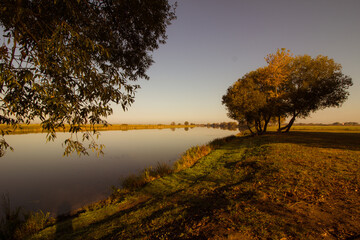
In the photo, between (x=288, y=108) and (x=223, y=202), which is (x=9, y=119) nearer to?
(x=223, y=202)

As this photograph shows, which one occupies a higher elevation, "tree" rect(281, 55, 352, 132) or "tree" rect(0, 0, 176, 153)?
"tree" rect(281, 55, 352, 132)

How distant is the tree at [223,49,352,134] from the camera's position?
2377 cm

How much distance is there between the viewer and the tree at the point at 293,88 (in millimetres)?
23766

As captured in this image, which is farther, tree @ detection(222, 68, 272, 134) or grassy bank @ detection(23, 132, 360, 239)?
tree @ detection(222, 68, 272, 134)

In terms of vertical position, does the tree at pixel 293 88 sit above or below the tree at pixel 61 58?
above

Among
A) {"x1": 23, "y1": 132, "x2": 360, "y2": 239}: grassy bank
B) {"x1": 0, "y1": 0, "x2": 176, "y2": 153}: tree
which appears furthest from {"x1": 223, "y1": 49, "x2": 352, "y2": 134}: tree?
{"x1": 0, "y1": 0, "x2": 176, "y2": 153}: tree

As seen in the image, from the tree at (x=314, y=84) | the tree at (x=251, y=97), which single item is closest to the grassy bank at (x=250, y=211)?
the tree at (x=251, y=97)

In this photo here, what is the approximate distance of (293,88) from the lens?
25688mm

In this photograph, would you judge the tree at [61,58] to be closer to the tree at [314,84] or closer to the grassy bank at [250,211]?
the grassy bank at [250,211]

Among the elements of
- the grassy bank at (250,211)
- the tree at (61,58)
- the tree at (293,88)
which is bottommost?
the grassy bank at (250,211)

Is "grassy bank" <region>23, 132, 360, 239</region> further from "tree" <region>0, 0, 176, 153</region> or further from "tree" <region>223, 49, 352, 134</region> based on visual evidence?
"tree" <region>223, 49, 352, 134</region>

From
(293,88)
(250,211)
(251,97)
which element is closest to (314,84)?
(293,88)

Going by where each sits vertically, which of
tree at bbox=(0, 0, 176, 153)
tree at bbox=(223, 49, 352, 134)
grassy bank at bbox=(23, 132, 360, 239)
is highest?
tree at bbox=(223, 49, 352, 134)

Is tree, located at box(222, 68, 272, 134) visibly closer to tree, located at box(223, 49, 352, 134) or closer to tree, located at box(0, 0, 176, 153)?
tree, located at box(223, 49, 352, 134)
